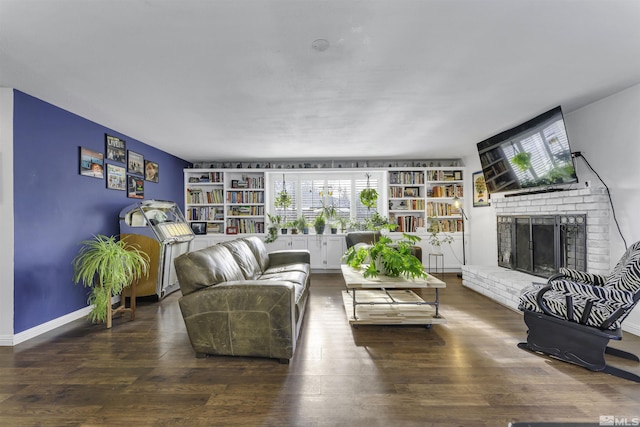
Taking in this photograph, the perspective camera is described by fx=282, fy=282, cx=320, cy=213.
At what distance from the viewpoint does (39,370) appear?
2.17 meters

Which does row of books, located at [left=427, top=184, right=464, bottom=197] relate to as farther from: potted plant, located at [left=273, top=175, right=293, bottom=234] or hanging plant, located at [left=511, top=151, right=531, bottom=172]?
potted plant, located at [left=273, top=175, right=293, bottom=234]

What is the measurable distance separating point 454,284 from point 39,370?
514cm

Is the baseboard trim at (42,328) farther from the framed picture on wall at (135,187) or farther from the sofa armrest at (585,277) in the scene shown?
the sofa armrest at (585,277)

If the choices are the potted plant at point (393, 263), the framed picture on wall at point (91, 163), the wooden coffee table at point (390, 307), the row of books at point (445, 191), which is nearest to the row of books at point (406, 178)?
the row of books at point (445, 191)

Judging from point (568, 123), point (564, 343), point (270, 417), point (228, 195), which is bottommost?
point (270, 417)

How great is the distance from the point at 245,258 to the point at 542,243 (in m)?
3.88

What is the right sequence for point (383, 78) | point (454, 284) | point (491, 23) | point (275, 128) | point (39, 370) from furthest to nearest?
1. point (454, 284)
2. point (275, 128)
3. point (383, 78)
4. point (39, 370)
5. point (491, 23)

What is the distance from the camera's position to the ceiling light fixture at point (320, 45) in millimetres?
1894

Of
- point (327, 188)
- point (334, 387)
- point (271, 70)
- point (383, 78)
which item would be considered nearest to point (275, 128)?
point (271, 70)

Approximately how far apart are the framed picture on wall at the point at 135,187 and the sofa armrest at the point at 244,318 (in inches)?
111

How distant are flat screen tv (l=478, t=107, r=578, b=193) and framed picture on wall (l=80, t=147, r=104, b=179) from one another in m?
5.39

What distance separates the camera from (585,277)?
8.37ft

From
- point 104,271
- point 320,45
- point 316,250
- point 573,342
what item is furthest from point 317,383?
point 316,250

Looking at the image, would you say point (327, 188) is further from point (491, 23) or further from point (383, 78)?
point (491, 23)
